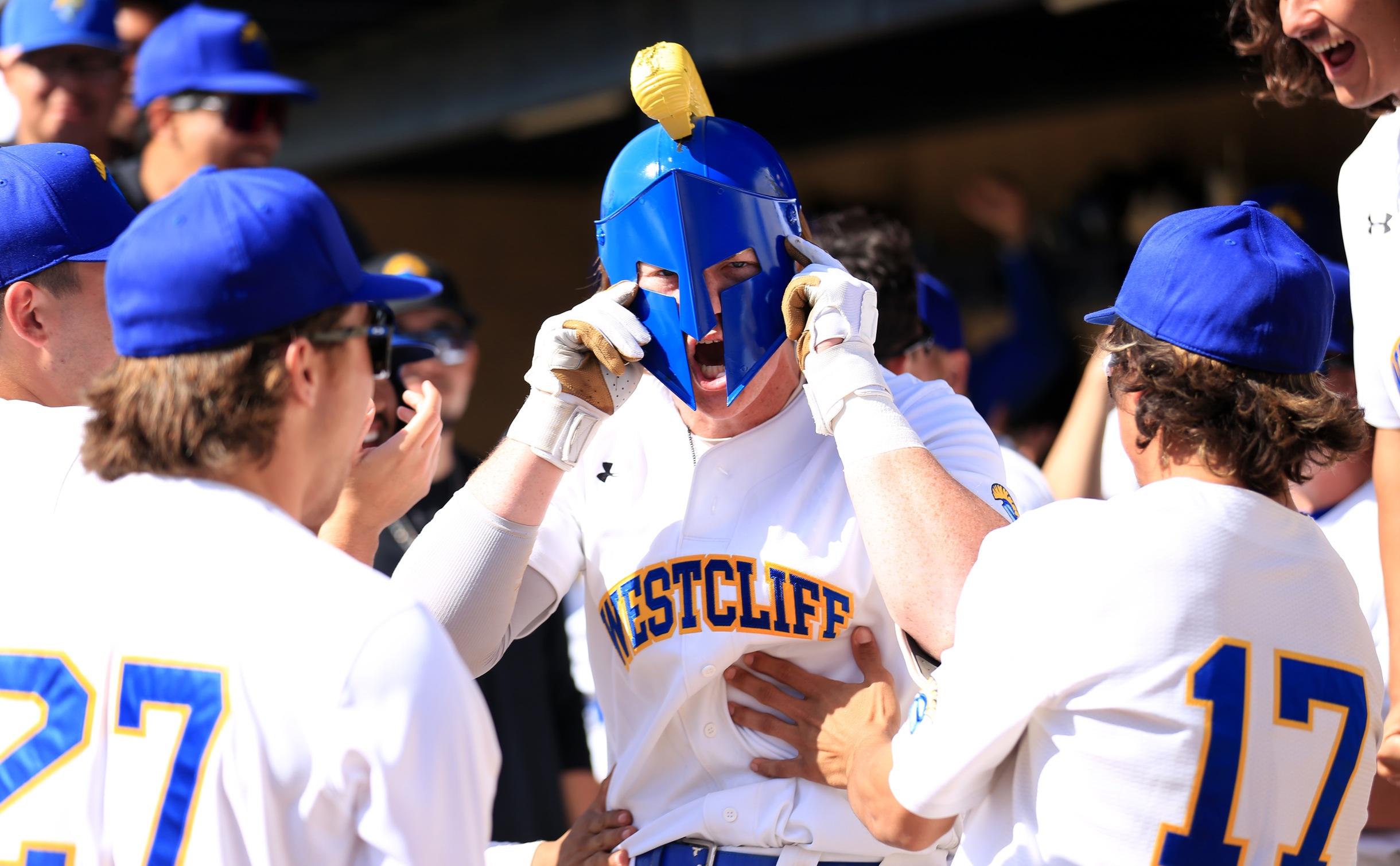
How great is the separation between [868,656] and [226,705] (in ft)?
3.63

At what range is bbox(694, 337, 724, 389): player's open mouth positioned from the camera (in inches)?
94.7

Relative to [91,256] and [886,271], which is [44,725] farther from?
[886,271]

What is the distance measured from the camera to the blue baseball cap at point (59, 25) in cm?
459

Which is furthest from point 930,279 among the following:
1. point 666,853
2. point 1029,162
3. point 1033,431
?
point 1029,162

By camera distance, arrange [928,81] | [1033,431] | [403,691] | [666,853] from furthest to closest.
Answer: [928,81] → [1033,431] → [666,853] → [403,691]

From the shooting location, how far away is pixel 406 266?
14.4 feet

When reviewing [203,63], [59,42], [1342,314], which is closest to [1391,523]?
[1342,314]

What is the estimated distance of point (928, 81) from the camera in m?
8.57

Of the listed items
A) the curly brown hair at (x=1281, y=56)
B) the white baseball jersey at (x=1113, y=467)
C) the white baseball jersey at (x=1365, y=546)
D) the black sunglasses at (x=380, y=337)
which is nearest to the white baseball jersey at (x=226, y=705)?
the black sunglasses at (x=380, y=337)

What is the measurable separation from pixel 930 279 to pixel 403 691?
2.85 meters

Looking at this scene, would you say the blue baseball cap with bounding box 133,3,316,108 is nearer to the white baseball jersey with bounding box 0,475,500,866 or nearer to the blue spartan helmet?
the blue spartan helmet

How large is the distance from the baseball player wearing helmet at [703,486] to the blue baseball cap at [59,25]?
9.92 ft

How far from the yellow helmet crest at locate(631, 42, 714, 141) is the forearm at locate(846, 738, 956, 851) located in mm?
1134

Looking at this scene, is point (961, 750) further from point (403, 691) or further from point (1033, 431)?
point (1033, 431)
